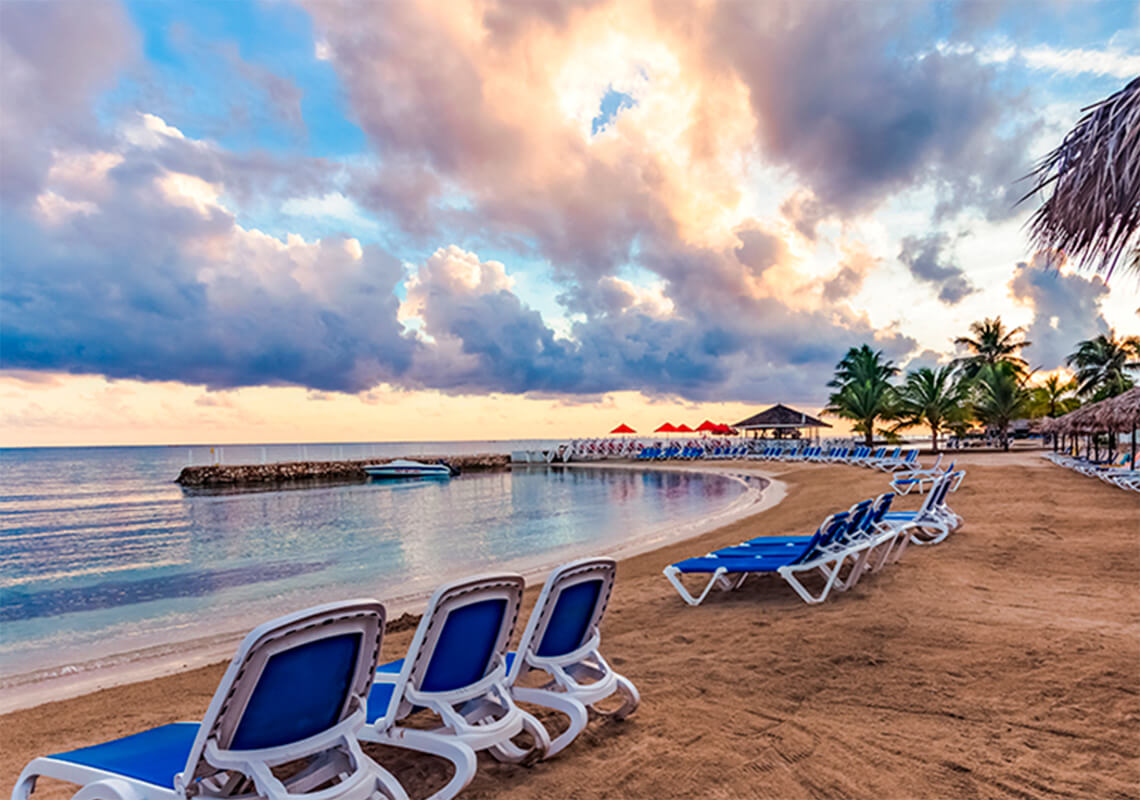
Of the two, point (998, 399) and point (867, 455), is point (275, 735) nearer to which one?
point (867, 455)

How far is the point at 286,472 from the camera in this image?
5072cm

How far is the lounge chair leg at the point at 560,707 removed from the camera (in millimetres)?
3084

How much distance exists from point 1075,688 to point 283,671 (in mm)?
4010

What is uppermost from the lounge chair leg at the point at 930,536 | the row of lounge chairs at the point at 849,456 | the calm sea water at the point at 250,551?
the row of lounge chairs at the point at 849,456

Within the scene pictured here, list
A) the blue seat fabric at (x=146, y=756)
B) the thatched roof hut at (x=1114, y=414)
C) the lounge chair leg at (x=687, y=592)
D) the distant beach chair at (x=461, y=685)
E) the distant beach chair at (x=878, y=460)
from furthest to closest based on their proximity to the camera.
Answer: the distant beach chair at (x=878, y=460) → the thatched roof hut at (x=1114, y=414) → the lounge chair leg at (x=687, y=592) → the distant beach chair at (x=461, y=685) → the blue seat fabric at (x=146, y=756)

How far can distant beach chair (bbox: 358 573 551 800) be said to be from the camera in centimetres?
259

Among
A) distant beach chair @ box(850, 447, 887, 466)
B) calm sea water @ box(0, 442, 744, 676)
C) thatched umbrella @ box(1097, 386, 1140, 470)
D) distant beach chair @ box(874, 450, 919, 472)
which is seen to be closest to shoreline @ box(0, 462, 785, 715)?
calm sea water @ box(0, 442, 744, 676)

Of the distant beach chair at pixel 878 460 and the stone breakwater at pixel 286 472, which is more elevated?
the distant beach chair at pixel 878 460

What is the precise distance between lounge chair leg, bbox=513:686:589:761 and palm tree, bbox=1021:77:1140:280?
3.81 m

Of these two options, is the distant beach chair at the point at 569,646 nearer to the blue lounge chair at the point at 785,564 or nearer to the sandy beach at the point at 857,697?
the sandy beach at the point at 857,697

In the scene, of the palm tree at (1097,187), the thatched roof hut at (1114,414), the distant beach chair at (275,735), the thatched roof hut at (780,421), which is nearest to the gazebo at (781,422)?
the thatched roof hut at (780,421)

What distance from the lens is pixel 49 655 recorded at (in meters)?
8.06

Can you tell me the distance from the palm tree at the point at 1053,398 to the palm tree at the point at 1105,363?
1.84m

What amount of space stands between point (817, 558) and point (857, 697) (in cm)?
267
